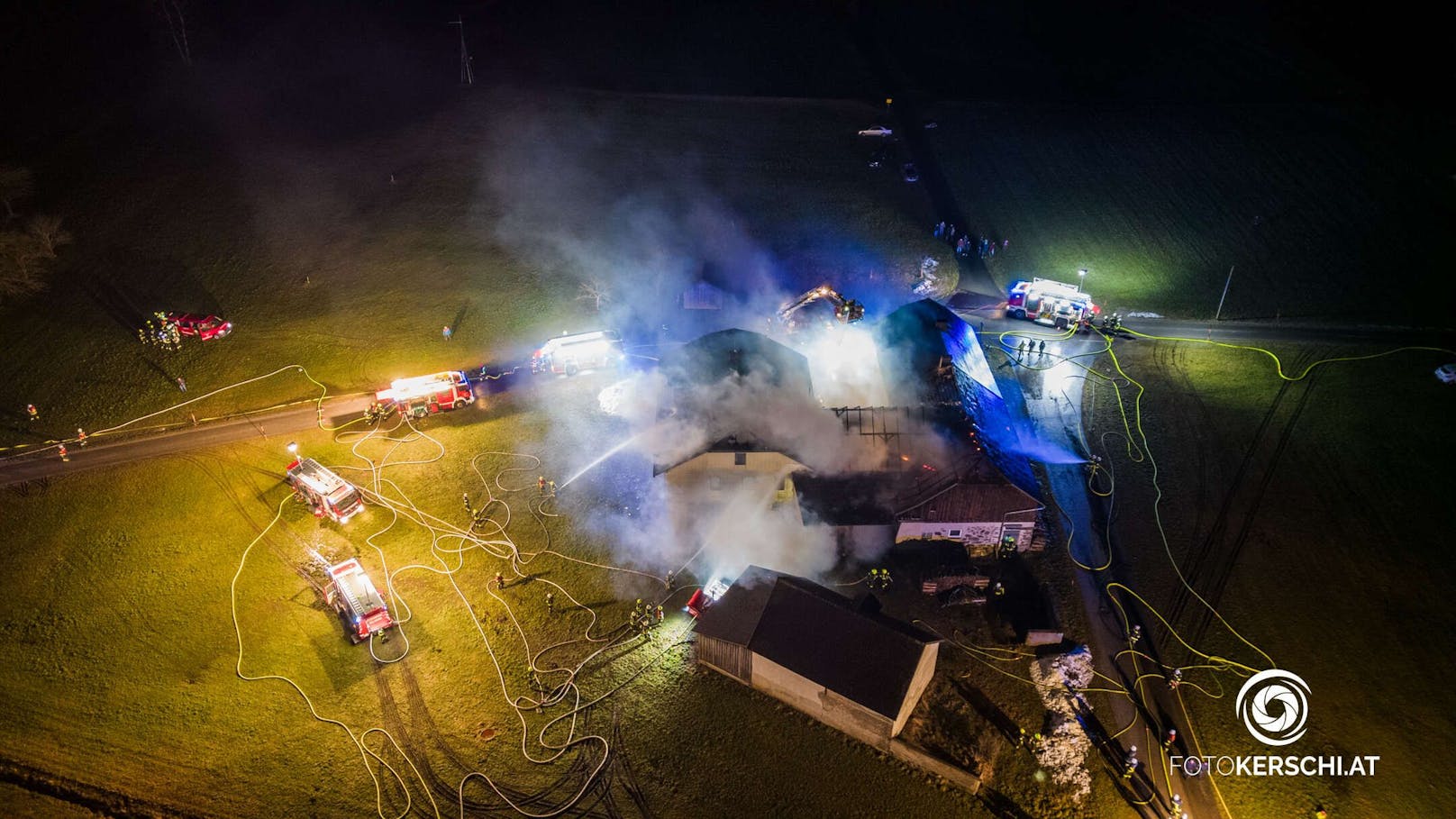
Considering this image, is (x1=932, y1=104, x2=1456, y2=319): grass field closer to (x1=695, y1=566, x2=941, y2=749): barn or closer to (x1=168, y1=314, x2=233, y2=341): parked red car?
(x1=695, y1=566, x2=941, y2=749): barn

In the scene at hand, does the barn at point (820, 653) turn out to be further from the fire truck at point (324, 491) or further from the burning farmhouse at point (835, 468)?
the fire truck at point (324, 491)

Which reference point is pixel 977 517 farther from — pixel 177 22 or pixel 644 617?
pixel 177 22

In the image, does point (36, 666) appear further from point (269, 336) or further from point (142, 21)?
point (142, 21)

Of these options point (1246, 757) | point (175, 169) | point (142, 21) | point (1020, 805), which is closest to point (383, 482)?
point (1020, 805)

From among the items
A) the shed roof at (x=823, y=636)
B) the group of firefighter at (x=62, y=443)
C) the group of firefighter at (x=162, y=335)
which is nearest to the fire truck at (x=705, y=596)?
the shed roof at (x=823, y=636)

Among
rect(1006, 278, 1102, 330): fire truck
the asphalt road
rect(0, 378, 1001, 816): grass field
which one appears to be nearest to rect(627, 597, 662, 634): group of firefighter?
rect(0, 378, 1001, 816): grass field
